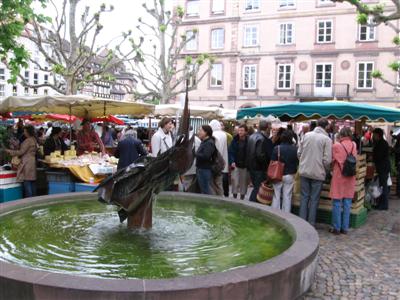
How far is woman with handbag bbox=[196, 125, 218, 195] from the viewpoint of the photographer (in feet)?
27.6

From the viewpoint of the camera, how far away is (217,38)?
39719mm

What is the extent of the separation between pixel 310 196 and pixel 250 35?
3219cm

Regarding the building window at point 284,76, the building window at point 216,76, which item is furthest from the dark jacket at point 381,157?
the building window at point 216,76

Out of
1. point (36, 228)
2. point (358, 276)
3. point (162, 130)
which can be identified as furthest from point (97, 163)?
point (358, 276)

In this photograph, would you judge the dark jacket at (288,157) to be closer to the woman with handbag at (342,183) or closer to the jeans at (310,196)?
the jeans at (310,196)

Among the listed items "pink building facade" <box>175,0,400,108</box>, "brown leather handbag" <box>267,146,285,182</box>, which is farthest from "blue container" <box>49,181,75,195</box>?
"pink building facade" <box>175,0,400,108</box>

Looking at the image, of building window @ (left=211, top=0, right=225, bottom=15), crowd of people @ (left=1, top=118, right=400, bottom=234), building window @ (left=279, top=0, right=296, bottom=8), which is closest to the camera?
crowd of people @ (left=1, top=118, right=400, bottom=234)

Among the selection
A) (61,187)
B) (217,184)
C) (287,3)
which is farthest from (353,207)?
(287,3)

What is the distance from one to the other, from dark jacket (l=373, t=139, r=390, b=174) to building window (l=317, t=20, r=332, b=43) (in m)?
26.9

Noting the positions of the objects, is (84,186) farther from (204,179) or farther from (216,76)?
(216,76)

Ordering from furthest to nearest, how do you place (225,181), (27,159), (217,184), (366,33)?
1. (366,33)
2. (225,181)
3. (27,159)
4. (217,184)

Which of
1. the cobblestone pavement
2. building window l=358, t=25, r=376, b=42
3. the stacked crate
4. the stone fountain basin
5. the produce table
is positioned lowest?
the cobblestone pavement

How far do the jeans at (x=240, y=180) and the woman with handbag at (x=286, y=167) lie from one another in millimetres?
1650

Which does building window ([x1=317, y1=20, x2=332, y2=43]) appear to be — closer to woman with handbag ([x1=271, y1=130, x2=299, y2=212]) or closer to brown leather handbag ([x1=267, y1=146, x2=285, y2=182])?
woman with handbag ([x1=271, y1=130, x2=299, y2=212])
